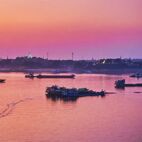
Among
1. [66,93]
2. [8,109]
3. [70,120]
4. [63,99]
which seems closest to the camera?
[70,120]

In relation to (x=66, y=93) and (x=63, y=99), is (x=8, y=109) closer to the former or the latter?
(x=63, y=99)

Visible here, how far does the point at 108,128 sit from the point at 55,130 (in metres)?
1.42

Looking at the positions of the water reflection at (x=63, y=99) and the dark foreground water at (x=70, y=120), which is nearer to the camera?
the dark foreground water at (x=70, y=120)

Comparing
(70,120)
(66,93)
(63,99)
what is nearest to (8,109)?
(70,120)

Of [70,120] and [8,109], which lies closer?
[70,120]

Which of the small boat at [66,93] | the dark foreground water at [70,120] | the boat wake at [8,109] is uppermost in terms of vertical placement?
the small boat at [66,93]

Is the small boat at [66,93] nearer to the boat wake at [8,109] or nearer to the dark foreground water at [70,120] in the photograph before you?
the dark foreground water at [70,120]

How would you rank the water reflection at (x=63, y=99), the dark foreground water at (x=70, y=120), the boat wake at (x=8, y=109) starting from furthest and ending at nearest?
1. the water reflection at (x=63, y=99)
2. the boat wake at (x=8, y=109)
3. the dark foreground water at (x=70, y=120)

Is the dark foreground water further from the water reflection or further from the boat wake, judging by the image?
the water reflection

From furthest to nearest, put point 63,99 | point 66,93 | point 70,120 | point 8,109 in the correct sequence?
point 66,93
point 63,99
point 8,109
point 70,120

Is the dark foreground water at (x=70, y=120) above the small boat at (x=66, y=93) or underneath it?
underneath

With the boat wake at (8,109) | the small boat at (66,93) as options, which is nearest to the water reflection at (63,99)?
the small boat at (66,93)

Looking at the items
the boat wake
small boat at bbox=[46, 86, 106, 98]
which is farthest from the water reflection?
the boat wake

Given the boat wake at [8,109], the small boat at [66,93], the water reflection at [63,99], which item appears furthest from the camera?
the small boat at [66,93]
